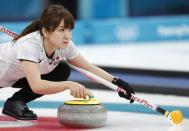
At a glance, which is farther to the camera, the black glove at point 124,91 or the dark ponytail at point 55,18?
the black glove at point 124,91

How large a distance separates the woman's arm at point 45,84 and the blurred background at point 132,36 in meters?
2.40

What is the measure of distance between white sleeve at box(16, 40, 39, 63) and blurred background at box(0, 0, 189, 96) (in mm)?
2388

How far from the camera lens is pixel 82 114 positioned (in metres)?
4.32

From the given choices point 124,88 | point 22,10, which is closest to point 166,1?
point 22,10

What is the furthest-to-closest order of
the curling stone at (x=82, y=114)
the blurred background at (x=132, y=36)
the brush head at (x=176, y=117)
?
the blurred background at (x=132, y=36) → the brush head at (x=176, y=117) → the curling stone at (x=82, y=114)

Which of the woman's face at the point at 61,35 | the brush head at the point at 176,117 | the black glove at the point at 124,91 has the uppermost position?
the woman's face at the point at 61,35

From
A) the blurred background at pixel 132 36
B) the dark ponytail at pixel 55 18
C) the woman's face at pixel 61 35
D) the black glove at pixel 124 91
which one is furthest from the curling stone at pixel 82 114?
the blurred background at pixel 132 36

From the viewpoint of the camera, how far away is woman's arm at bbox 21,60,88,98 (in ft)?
13.7

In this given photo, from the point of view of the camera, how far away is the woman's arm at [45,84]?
4180mm

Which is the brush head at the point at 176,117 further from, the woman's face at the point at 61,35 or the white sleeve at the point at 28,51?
the white sleeve at the point at 28,51

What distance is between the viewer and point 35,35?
4.46m

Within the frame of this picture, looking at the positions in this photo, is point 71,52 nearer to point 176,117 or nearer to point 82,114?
point 82,114

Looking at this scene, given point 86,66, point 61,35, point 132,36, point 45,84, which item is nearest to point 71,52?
point 86,66

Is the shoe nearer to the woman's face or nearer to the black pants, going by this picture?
the black pants
